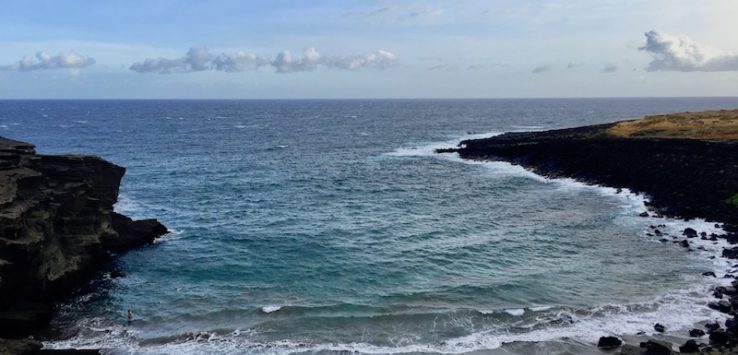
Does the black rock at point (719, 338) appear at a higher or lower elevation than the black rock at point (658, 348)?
lower

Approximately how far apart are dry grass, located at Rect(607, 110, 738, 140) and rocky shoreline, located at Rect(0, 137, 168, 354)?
7509cm

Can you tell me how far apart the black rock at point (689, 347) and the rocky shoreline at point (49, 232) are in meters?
31.1

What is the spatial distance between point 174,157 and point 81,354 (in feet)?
253

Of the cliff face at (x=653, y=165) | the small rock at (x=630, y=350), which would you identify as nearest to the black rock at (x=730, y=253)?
the cliff face at (x=653, y=165)

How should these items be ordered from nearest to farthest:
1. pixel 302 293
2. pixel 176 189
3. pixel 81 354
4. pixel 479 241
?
pixel 81 354 < pixel 302 293 < pixel 479 241 < pixel 176 189

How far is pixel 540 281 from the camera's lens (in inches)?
Result: 1528

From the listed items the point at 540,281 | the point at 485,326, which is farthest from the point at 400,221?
the point at 485,326

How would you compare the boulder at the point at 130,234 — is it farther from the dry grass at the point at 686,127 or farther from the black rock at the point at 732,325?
the dry grass at the point at 686,127

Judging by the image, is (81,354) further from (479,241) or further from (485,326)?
(479,241)

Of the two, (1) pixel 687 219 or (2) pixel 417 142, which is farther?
(2) pixel 417 142

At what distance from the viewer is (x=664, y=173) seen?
68.6 meters

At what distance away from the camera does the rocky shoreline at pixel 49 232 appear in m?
31.7

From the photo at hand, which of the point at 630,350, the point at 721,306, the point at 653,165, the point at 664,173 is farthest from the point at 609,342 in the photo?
the point at 653,165

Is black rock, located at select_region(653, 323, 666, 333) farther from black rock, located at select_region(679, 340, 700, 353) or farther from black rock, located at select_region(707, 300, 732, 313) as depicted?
black rock, located at select_region(707, 300, 732, 313)
